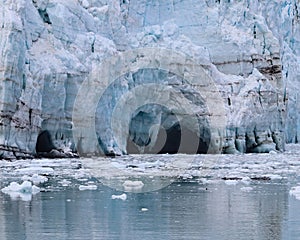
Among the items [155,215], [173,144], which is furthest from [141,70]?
[155,215]

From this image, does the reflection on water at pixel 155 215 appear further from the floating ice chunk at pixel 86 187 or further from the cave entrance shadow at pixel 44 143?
the cave entrance shadow at pixel 44 143

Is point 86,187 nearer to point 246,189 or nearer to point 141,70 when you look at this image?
point 246,189

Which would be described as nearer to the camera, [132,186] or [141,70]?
[132,186]

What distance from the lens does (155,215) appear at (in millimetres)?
4223

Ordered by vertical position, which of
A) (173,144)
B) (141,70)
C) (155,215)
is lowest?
(155,215)

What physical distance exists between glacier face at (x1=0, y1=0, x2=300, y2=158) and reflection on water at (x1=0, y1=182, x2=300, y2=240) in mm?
7324

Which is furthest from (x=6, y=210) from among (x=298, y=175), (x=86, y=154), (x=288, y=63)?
(x=288, y=63)

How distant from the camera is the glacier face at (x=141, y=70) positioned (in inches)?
508

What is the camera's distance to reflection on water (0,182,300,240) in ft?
11.2

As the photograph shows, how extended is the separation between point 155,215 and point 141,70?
43.8 feet

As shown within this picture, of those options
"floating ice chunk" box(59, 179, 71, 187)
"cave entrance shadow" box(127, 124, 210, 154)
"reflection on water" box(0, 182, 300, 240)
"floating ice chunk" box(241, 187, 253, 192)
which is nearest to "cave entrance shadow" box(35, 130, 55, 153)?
"cave entrance shadow" box(127, 124, 210, 154)

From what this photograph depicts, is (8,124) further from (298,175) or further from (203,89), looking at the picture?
(203,89)

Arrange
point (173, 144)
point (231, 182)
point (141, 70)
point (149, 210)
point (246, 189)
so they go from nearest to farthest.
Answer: point (149, 210)
point (246, 189)
point (231, 182)
point (141, 70)
point (173, 144)

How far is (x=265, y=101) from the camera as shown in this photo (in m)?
19.1
